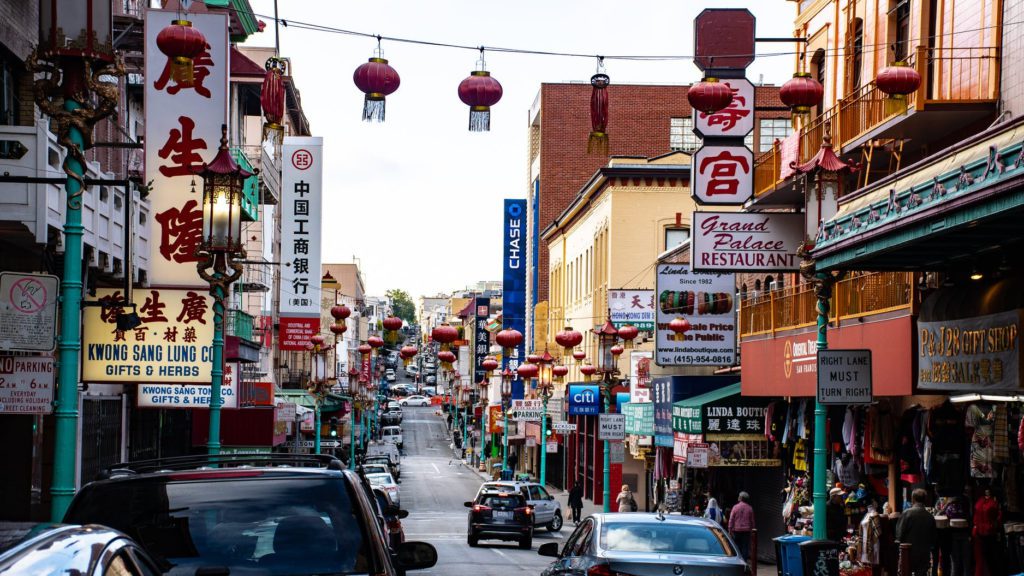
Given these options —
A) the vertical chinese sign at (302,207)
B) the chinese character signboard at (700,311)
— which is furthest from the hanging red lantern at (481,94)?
the vertical chinese sign at (302,207)

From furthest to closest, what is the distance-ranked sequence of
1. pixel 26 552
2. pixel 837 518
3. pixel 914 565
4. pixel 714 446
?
pixel 714 446 → pixel 837 518 → pixel 914 565 → pixel 26 552

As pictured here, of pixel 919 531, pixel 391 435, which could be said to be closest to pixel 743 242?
pixel 919 531

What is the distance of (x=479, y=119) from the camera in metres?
18.0

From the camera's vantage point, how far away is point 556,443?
68.8 m

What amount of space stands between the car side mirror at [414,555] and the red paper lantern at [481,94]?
344 inches

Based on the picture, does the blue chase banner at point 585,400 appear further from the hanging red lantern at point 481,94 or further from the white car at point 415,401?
the white car at point 415,401

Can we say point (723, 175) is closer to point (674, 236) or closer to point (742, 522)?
point (742, 522)

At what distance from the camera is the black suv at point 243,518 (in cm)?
770

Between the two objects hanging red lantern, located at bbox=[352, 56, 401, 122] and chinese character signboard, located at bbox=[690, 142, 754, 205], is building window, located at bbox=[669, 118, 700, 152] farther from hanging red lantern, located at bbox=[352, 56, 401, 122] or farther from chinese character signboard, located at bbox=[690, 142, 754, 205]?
hanging red lantern, located at bbox=[352, 56, 401, 122]

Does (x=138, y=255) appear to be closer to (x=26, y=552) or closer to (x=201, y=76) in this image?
(x=201, y=76)

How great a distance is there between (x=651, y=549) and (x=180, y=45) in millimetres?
7808

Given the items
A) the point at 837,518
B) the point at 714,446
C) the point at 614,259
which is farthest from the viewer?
the point at 614,259

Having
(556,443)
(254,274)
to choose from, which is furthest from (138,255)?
(556,443)

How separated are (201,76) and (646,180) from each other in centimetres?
3070
